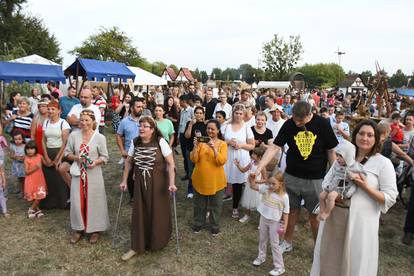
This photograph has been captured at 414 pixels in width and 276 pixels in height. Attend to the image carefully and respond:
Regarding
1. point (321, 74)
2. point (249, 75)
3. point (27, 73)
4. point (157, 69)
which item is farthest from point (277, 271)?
point (321, 74)

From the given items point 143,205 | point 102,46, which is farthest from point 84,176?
point 102,46

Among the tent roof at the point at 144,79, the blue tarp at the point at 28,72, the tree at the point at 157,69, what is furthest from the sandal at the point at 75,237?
the tree at the point at 157,69

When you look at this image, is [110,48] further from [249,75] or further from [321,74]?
[321,74]

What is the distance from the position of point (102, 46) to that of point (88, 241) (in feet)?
141

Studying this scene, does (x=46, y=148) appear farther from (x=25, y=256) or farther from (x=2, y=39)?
(x=2, y=39)

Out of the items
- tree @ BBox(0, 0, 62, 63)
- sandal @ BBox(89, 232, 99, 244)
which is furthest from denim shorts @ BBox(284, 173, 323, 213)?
tree @ BBox(0, 0, 62, 63)

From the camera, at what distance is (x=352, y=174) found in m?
2.68

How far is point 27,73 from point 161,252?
10.2m

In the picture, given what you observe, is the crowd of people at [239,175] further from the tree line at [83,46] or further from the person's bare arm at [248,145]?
the tree line at [83,46]

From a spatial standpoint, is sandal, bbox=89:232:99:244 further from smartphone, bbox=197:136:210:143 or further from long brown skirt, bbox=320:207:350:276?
long brown skirt, bbox=320:207:350:276

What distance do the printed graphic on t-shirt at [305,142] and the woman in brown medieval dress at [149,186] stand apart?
63.5 inches

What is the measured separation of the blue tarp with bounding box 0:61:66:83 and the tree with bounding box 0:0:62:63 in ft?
46.9

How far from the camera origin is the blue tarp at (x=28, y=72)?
35.8ft

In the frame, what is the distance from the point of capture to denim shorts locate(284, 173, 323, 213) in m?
3.74
